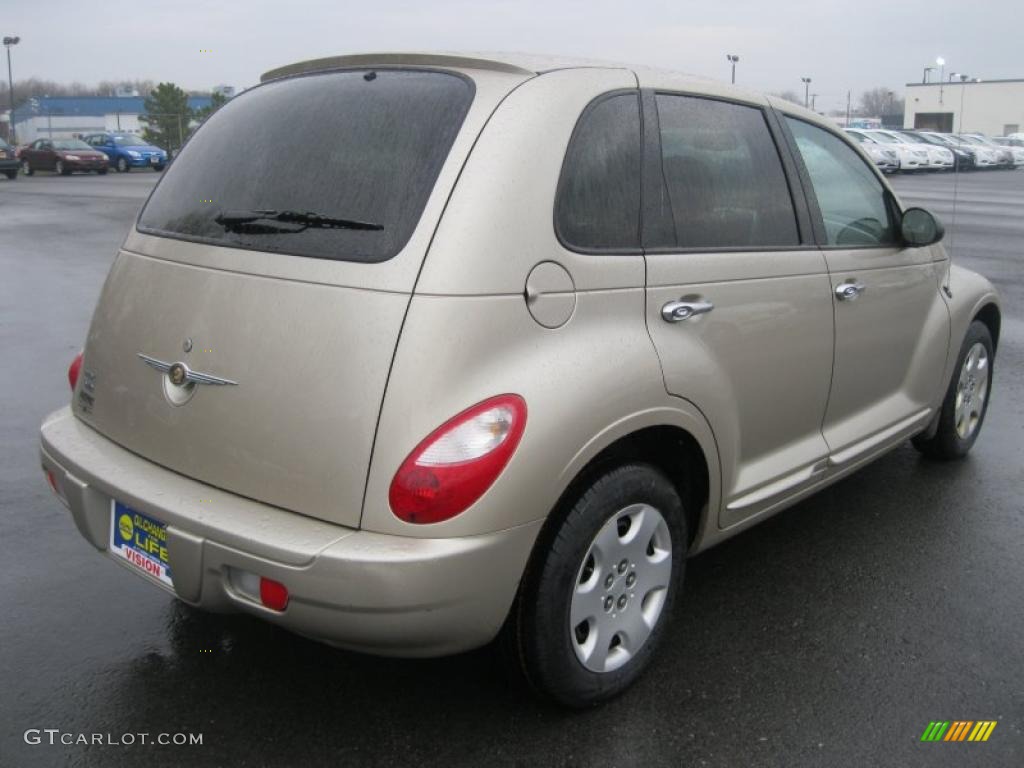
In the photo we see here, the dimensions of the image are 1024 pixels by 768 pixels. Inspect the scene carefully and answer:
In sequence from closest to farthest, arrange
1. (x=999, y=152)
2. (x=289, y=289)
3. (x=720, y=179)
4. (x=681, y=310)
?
(x=289, y=289), (x=681, y=310), (x=720, y=179), (x=999, y=152)

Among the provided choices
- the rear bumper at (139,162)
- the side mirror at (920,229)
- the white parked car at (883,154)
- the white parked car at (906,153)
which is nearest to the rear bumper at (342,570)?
the side mirror at (920,229)

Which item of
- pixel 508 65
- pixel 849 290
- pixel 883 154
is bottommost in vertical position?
pixel 883 154

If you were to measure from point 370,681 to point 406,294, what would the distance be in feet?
4.28

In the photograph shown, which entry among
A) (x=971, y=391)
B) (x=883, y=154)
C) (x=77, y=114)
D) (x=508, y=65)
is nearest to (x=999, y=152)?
(x=883, y=154)

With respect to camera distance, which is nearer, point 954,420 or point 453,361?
point 453,361

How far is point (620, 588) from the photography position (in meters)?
2.81

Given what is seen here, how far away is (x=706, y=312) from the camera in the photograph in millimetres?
2975

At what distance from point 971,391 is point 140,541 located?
13.5 feet

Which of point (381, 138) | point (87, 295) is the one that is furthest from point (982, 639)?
point (87, 295)

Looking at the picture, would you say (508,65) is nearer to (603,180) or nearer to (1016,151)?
(603,180)

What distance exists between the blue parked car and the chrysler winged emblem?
3999 cm

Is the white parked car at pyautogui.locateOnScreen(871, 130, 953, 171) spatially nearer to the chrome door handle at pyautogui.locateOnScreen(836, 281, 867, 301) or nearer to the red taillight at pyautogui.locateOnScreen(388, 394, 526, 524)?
the chrome door handle at pyautogui.locateOnScreen(836, 281, 867, 301)

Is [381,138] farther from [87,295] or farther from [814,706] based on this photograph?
[87,295]

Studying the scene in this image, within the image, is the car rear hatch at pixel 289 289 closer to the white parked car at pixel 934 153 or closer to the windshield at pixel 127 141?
the white parked car at pixel 934 153
